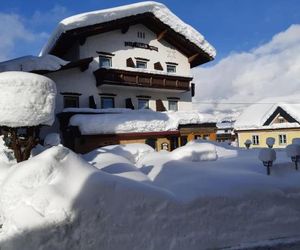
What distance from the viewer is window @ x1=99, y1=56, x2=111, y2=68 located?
1964cm

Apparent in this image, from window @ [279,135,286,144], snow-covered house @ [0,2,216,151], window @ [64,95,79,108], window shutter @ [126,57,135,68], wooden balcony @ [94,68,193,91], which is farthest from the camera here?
window @ [279,135,286,144]

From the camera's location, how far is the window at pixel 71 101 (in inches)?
701

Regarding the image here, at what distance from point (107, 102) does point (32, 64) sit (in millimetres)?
5458

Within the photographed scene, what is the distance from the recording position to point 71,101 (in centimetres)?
1809

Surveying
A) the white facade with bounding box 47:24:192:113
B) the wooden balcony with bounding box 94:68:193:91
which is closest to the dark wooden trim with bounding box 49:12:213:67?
the white facade with bounding box 47:24:192:113

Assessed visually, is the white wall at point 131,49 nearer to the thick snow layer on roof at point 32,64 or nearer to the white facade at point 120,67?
the white facade at point 120,67

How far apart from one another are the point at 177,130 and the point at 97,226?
13.5 meters

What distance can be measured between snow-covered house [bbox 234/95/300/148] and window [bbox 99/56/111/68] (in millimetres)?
18985

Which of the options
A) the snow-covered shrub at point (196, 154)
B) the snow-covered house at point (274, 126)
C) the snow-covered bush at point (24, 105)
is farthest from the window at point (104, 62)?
the snow-covered house at point (274, 126)

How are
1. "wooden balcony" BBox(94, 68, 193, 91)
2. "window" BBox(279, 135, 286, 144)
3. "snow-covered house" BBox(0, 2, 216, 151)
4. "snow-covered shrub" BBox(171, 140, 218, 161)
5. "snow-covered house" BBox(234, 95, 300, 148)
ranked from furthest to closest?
"window" BBox(279, 135, 286, 144) → "snow-covered house" BBox(234, 95, 300, 148) → "wooden balcony" BBox(94, 68, 193, 91) → "snow-covered house" BBox(0, 2, 216, 151) → "snow-covered shrub" BBox(171, 140, 218, 161)

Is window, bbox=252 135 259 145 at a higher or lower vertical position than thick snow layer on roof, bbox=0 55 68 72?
lower

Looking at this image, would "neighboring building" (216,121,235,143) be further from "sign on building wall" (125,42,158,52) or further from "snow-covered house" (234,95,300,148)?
"sign on building wall" (125,42,158,52)

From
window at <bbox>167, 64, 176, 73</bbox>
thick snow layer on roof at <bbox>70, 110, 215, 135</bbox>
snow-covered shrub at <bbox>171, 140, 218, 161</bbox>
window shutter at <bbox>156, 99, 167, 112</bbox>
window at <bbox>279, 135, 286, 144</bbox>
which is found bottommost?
window at <bbox>279, 135, 286, 144</bbox>

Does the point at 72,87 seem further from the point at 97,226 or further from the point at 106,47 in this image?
the point at 97,226
